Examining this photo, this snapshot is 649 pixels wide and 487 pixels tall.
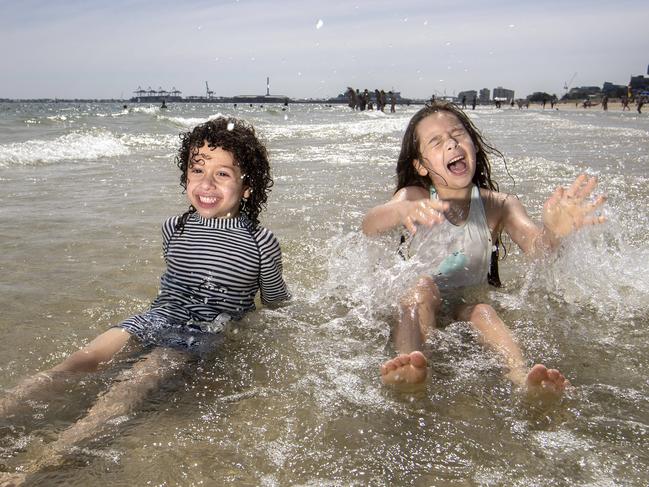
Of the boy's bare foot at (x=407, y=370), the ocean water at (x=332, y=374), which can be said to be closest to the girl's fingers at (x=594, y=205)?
the ocean water at (x=332, y=374)

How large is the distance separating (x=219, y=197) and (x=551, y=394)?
1.88 m

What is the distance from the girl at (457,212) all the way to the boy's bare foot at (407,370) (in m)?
0.46

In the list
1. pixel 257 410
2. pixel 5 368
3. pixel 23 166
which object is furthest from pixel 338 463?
pixel 23 166

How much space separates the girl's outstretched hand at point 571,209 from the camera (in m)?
3.06

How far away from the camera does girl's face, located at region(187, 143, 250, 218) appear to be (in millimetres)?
3072

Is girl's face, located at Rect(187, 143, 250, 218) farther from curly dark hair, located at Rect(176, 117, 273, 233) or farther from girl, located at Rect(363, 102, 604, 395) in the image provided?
girl, located at Rect(363, 102, 604, 395)

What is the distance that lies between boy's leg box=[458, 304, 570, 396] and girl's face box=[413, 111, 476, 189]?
0.84 m

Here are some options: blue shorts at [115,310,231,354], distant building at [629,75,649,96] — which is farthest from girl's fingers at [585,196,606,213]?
distant building at [629,75,649,96]

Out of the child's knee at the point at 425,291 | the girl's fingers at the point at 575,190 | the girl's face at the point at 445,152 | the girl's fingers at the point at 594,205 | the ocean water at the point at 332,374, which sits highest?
the girl's face at the point at 445,152

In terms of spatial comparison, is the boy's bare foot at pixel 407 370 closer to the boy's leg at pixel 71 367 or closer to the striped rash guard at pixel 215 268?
the striped rash guard at pixel 215 268

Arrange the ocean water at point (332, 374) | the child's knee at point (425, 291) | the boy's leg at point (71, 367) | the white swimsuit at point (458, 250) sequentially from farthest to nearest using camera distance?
→ the white swimsuit at point (458, 250), the child's knee at point (425, 291), the boy's leg at point (71, 367), the ocean water at point (332, 374)

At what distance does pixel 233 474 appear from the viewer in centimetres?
177

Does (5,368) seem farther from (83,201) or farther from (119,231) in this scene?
(83,201)

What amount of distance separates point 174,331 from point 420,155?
73.2 inches
